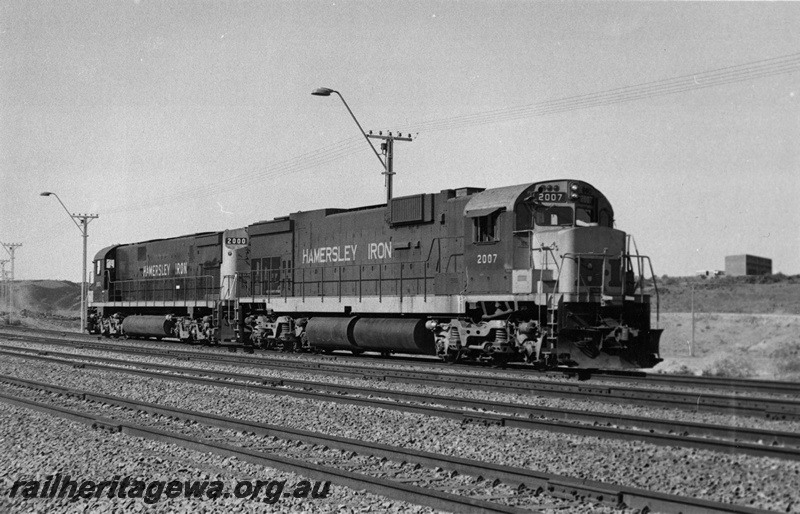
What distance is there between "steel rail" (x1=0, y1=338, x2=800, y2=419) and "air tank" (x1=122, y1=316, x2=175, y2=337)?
12.8 metres

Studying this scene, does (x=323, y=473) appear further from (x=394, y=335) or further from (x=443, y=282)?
(x=394, y=335)

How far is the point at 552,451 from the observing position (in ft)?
→ 27.2

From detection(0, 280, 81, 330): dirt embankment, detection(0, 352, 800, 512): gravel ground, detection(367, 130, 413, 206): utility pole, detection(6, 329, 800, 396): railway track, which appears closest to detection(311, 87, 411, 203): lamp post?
detection(367, 130, 413, 206): utility pole

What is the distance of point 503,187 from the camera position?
16.5 meters

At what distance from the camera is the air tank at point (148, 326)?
28.7 metres

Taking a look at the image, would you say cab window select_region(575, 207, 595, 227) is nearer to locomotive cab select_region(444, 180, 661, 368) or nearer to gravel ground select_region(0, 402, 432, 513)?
locomotive cab select_region(444, 180, 661, 368)

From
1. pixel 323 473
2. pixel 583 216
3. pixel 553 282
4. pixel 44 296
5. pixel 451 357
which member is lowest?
pixel 44 296

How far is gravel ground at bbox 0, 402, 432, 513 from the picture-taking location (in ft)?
21.5

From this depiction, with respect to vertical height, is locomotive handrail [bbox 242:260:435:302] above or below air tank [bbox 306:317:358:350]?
above

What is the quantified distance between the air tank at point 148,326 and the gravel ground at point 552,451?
15.9 metres

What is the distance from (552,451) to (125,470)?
4.26 metres

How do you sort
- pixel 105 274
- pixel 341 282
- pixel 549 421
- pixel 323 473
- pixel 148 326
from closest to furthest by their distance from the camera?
1. pixel 323 473
2. pixel 549 421
3. pixel 341 282
4. pixel 148 326
5. pixel 105 274

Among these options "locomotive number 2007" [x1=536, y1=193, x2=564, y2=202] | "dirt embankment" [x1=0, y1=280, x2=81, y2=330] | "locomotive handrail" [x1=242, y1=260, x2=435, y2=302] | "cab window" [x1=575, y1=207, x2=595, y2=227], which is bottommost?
"dirt embankment" [x1=0, y1=280, x2=81, y2=330]

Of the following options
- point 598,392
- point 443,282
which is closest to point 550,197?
point 443,282
